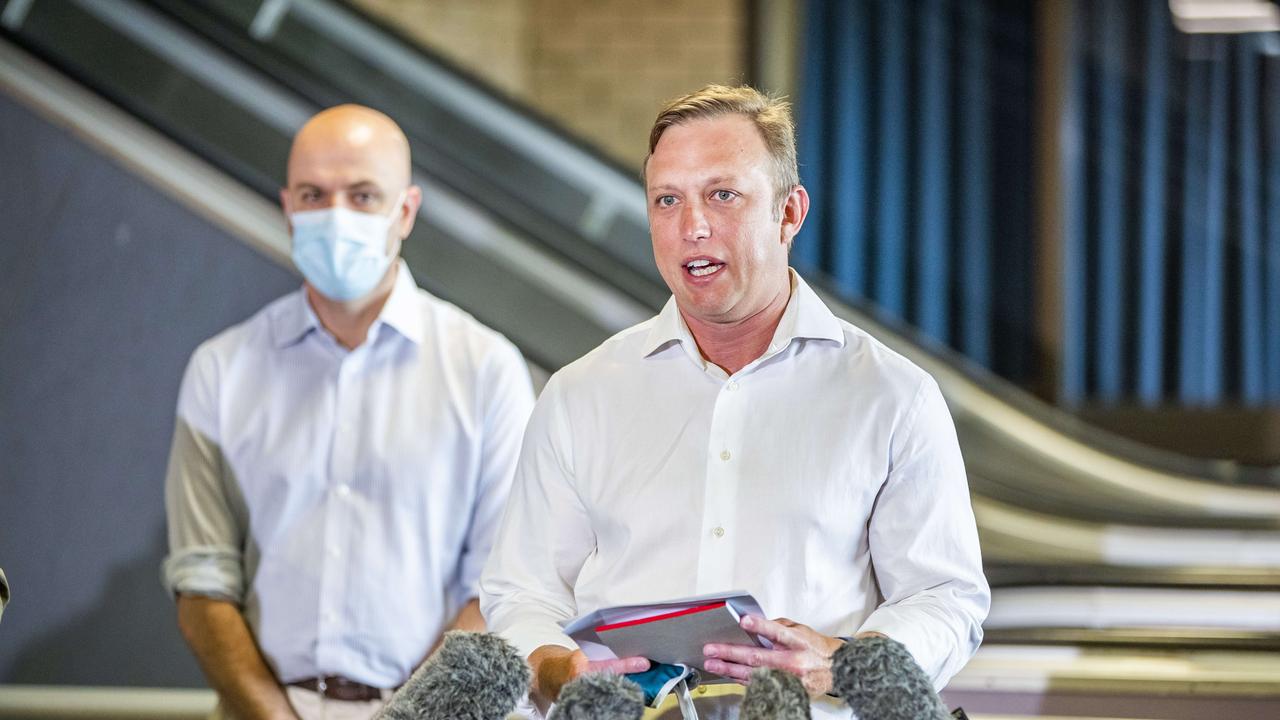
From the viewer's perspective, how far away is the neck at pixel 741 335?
1675 mm

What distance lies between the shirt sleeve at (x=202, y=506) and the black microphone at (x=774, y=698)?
122cm

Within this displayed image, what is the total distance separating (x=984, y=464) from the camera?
4.12m

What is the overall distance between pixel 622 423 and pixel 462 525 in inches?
26.0

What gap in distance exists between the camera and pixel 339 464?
2.22 metres

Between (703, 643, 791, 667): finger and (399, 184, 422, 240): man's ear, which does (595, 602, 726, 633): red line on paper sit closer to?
(703, 643, 791, 667): finger

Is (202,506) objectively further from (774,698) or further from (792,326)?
(774,698)

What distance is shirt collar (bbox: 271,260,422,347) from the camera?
89.0 inches

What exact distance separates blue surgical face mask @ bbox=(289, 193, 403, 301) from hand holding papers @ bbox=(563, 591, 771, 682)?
0.98m

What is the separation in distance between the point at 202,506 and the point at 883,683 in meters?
1.39

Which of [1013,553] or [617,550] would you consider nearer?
[617,550]

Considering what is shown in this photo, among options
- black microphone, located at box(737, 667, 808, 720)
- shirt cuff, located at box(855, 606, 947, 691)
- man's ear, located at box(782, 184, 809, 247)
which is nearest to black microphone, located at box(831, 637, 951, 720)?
black microphone, located at box(737, 667, 808, 720)

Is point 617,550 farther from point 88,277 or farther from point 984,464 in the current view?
point 984,464

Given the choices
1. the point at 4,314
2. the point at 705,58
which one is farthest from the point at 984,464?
the point at 705,58

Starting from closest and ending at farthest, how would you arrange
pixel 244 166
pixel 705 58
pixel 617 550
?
pixel 617 550, pixel 244 166, pixel 705 58
